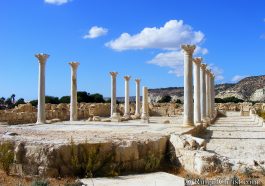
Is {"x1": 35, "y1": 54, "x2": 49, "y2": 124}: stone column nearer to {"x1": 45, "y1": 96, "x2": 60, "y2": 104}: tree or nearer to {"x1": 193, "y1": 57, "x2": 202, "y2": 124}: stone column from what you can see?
{"x1": 193, "y1": 57, "x2": 202, "y2": 124}: stone column

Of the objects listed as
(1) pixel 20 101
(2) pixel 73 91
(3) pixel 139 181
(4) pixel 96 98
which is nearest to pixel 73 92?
(2) pixel 73 91

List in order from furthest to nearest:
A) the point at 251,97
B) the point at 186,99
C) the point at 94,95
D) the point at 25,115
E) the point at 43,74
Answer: the point at 251,97 < the point at 94,95 < the point at 25,115 < the point at 43,74 < the point at 186,99

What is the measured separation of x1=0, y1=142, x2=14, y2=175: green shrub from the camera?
10203 millimetres

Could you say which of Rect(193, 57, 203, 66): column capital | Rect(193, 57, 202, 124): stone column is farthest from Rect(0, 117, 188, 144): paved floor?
Rect(193, 57, 203, 66): column capital

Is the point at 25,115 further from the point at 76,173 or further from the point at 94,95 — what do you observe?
the point at 94,95

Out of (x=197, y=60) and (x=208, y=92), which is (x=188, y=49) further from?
(x=208, y=92)

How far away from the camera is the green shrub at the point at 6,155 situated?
10203 millimetres

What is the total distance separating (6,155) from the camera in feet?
34.0

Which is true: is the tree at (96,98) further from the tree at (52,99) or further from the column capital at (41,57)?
the column capital at (41,57)

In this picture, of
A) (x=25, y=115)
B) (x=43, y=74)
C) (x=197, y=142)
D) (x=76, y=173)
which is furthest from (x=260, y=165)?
(x=25, y=115)

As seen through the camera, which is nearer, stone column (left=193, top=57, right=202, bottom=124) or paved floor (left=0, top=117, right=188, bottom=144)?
paved floor (left=0, top=117, right=188, bottom=144)

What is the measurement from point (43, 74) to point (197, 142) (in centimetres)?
1588

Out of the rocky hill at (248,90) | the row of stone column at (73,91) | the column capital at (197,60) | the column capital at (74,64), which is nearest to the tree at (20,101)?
the row of stone column at (73,91)

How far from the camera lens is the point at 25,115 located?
33406 millimetres
